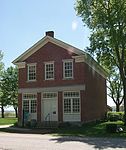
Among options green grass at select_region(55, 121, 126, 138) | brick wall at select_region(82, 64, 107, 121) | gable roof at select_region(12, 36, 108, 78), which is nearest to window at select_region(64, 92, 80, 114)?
brick wall at select_region(82, 64, 107, 121)

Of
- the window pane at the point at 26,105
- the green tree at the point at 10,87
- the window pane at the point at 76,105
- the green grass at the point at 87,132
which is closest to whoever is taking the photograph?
the green grass at the point at 87,132

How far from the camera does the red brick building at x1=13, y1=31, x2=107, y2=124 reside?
33406 millimetres

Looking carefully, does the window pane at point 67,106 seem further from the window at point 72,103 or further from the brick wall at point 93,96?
the brick wall at point 93,96

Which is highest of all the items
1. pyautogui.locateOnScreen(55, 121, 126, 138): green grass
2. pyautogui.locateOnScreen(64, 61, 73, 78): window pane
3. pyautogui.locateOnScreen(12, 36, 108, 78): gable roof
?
pyautogui.locateOnScreen(12, 36, 108, 78): gable roof

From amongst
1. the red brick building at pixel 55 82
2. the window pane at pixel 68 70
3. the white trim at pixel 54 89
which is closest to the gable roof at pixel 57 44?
the red brick building at pixel 55 82

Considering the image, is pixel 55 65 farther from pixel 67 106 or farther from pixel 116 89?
pixel 116 89

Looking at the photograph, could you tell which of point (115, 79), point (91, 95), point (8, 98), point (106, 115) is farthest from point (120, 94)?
point (91, 95)

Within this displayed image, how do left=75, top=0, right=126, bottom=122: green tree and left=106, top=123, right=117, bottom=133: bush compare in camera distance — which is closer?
left=106, top=123, right=117, bottom=133: bush

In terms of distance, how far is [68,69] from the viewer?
34.2 metres

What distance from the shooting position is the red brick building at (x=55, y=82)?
110 ft

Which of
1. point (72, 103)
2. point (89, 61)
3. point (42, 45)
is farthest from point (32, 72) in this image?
point (89, 61)

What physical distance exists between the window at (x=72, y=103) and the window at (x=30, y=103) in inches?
142

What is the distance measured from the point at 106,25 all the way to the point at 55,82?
25.4 feet

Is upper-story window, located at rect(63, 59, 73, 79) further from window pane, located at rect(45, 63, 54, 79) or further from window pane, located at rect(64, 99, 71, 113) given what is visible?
window pane, located at rect(64, 99, 71, 113)
